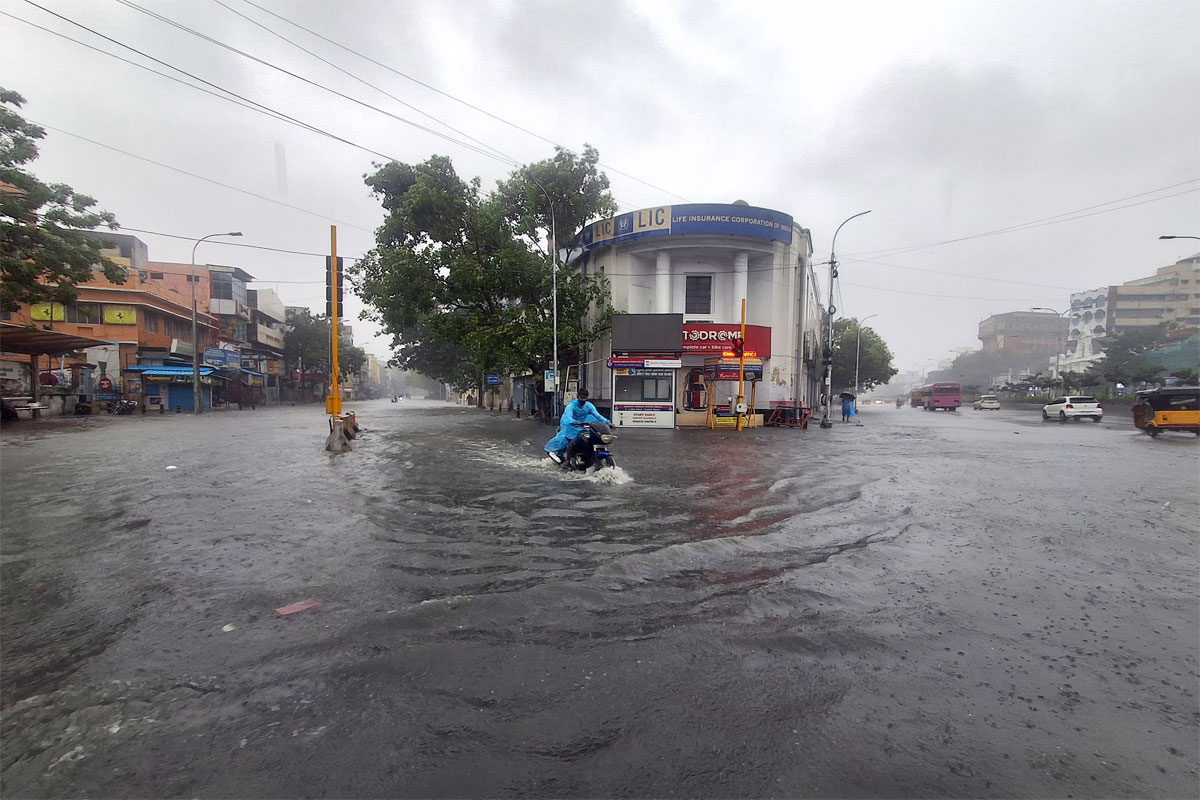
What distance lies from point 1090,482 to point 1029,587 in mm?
7064

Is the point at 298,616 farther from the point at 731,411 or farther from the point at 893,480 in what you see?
the point at 731,411

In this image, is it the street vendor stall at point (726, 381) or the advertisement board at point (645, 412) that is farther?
the street vendor stall at point (726, 381)

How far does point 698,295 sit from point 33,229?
962 inches

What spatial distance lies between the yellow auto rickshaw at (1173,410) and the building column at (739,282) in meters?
15.1

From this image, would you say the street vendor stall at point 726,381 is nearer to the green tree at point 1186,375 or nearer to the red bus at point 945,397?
the red bus at point 945,397

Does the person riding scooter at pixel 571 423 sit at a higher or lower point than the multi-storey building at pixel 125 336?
lower

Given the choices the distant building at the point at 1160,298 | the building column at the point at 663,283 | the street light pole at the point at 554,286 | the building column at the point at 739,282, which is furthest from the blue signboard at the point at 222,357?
the distant building at the point at 1160,298

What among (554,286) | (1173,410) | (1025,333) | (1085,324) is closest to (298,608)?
(554,286)

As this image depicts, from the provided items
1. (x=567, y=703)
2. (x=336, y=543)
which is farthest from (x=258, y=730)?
(x=336, y=543)

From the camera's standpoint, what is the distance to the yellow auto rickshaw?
1859cm

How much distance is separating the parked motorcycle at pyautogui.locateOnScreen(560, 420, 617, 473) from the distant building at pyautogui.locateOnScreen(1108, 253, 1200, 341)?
88045 millimetres

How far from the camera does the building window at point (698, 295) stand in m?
26.9

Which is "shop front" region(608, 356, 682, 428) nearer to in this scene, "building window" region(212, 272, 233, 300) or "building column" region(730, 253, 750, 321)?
"building column" region(730, 253, 750, 321)

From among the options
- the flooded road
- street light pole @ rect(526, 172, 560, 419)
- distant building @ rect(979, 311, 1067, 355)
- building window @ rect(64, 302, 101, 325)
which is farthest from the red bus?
distant building @ rect(979, 311, 1067, 355)
